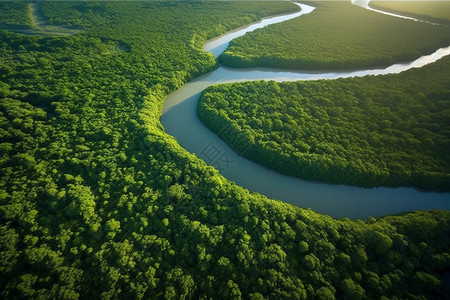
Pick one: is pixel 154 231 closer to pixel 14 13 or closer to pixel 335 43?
pixel 335 43

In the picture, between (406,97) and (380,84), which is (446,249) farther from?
(380,84)

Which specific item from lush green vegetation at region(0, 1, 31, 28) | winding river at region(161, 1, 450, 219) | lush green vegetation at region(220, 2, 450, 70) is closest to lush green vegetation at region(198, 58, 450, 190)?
winding river at region(161, 1, 450, 219)

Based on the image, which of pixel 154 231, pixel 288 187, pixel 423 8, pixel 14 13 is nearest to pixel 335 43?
pixel 288 187

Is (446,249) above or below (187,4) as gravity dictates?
below

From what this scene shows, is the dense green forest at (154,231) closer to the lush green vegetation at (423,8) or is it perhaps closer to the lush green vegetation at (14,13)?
the lush green vegetation at (14,13)

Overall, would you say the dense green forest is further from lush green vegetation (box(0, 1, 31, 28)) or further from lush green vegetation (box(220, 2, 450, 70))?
lush green vegetation (box(0, 1, 31, 28))

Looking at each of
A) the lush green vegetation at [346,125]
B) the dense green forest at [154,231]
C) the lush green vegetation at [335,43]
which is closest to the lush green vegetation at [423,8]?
the lush green vegetation at [335,43]

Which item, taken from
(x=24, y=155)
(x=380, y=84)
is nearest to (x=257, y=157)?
(x=24, y=155)

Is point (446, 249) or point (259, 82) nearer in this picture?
point (446, 249)
